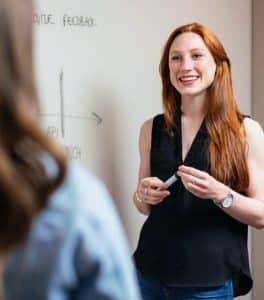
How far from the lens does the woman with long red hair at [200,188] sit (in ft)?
4.42

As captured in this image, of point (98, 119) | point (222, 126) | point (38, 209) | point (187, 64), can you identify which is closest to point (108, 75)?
point (98, 119)

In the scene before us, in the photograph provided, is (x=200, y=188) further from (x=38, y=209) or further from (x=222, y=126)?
(x=38, y=209)

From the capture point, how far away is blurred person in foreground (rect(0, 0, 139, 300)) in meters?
0.44

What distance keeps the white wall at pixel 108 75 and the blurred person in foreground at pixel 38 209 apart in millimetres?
888

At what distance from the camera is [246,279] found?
56.5 inches

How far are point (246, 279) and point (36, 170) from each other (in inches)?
43.7

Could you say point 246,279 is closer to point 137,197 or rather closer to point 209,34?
point 137,197

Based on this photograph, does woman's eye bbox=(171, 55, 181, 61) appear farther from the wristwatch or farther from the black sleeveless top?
the wristwatch

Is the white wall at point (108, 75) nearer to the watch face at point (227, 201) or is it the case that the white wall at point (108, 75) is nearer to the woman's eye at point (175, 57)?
the woman's eye at point (175, 57)

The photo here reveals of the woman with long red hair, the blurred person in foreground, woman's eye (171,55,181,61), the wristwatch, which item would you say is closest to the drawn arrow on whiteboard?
the woman with long red hair

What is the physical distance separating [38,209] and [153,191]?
36.8 inches

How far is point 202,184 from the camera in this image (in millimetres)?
1293

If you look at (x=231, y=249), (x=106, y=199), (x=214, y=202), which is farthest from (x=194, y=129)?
(x=106, y=199)

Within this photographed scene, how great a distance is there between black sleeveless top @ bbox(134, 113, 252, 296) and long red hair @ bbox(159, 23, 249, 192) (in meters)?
0.03
